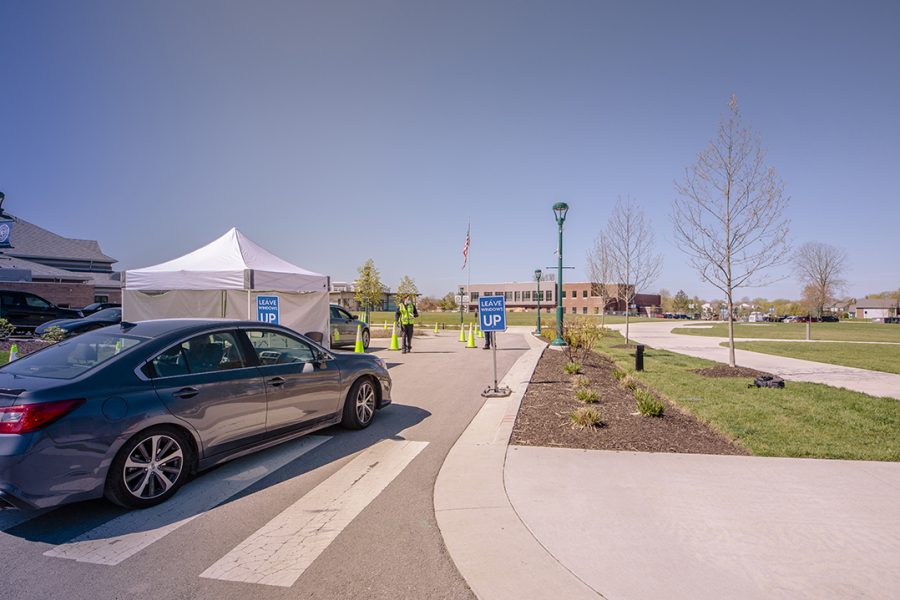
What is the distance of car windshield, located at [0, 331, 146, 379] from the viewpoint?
12.9 ft

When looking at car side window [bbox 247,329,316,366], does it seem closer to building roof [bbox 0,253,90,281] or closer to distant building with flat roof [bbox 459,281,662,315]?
building roof [bbox 0,253,90,281]

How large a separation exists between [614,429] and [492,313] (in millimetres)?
3130

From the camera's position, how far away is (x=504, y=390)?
872cm

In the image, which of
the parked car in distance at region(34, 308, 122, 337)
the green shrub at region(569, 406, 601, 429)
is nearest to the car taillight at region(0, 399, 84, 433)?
the green shrub at region(569, 406, 601, 429)

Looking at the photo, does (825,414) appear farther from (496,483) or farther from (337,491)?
(337,491)

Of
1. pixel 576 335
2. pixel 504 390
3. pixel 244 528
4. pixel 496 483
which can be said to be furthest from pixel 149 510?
pixel 576 335

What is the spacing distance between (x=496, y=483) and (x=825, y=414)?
569cm

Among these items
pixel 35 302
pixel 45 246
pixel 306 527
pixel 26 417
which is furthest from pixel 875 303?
pixel 45 246

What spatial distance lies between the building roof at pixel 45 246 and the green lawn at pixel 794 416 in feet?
154

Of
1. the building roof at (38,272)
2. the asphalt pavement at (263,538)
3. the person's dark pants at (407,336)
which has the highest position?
the building roof at (38,272)

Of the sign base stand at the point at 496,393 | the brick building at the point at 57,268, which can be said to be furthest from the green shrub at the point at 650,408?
the brick building at the point at 57,268

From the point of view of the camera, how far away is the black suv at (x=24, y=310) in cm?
1889

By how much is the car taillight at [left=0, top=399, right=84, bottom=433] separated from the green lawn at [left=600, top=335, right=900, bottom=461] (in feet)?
21.3

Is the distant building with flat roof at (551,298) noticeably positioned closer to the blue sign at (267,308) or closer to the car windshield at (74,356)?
the blue sign at (267,308)
